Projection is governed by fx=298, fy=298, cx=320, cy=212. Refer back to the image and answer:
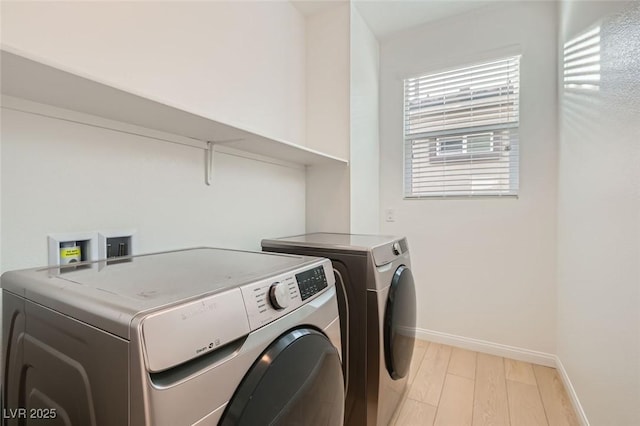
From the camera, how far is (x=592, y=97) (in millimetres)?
1403

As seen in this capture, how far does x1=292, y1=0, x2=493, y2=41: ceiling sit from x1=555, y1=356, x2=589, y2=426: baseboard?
8.27 ft

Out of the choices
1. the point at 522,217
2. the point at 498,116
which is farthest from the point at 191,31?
the point at 522,217

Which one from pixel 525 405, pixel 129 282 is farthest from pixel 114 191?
pixel 525 405

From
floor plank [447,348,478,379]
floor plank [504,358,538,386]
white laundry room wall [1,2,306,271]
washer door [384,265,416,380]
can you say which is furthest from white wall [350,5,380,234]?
floor plank [504,358,538,386]

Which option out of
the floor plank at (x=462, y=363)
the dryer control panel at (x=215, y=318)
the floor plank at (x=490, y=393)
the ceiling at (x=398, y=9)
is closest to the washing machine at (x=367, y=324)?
the dryer control panel at (x=215, y=318)

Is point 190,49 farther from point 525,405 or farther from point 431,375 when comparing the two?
point 525,405

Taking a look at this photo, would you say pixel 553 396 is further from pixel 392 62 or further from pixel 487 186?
pixel 392 62

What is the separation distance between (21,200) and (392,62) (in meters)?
2.56

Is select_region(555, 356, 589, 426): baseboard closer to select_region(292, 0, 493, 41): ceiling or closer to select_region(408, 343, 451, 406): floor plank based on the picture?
select_region(408, 343, 451, 406): floor plank

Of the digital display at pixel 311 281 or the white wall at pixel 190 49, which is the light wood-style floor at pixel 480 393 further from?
the white wall at pixel 190 49

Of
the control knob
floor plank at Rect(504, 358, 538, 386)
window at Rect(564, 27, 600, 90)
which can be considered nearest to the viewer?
the control knob

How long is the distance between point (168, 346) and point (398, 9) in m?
2.53

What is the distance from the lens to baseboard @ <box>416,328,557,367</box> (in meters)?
2.06

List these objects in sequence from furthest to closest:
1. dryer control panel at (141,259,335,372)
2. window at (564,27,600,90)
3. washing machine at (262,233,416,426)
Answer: window at (564,27,600,90) < washing machine at (262,233,416,426) < dryer control panel at (141,259,335,372)
